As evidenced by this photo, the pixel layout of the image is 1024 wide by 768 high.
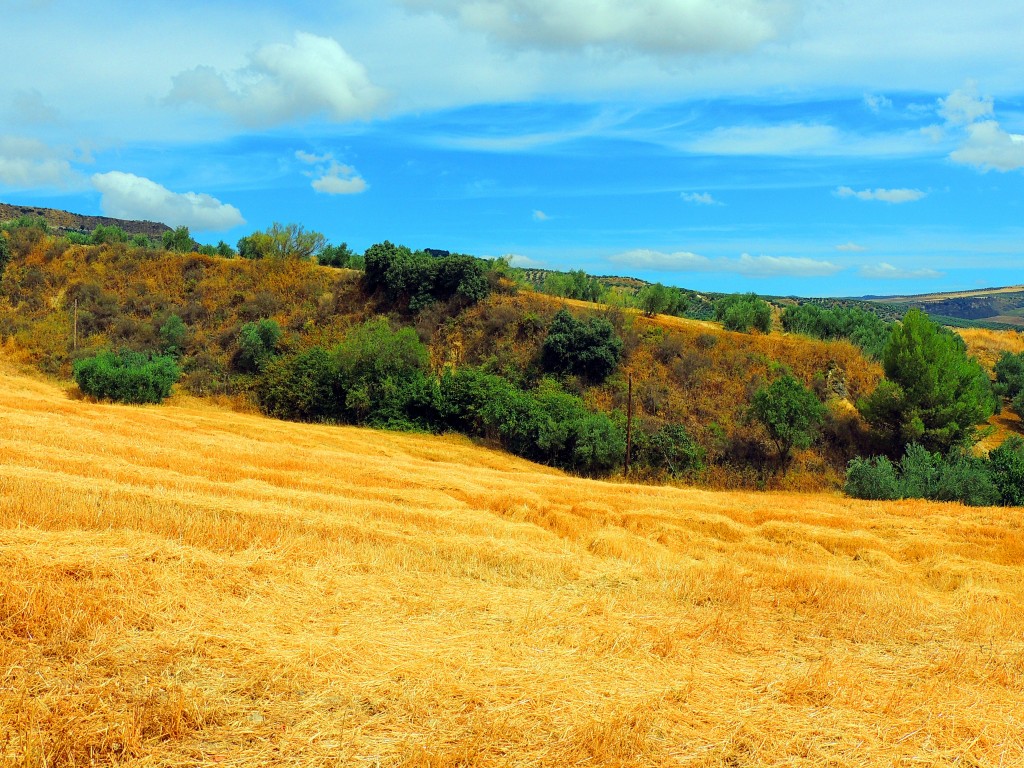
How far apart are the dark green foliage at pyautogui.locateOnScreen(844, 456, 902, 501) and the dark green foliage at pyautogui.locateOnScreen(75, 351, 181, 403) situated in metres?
34.5

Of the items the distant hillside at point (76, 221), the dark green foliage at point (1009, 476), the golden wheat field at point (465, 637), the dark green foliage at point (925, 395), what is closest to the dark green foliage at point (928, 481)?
the dark green foliage at point (1009, 476)

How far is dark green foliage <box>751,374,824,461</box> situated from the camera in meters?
35.0

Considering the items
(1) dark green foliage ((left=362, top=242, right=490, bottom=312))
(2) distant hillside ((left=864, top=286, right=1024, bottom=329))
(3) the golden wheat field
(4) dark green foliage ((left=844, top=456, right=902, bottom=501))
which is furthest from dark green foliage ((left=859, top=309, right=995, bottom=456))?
(2) distant hillside ((left=864, top=286, right=1024, bottom=329))

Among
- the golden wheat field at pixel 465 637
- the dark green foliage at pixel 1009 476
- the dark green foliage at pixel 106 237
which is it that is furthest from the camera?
the dark green foliage at pixel 106 237

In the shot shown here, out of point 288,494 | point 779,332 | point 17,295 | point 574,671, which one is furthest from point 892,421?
point 17,295

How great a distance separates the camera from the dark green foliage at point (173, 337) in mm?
48594

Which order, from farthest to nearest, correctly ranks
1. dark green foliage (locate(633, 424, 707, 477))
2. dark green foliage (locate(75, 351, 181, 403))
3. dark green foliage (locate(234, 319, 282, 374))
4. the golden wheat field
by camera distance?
dark green foliage (locate(234, 319, 282, 374)), dark green foliage (locate(75, 351, 181, 403)), dark green foliage (locate(633, 424, 707, 477)), the golden wheat field

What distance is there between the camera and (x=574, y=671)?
633 centimetres

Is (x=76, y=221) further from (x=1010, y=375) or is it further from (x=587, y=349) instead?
(x=1010, y=375)

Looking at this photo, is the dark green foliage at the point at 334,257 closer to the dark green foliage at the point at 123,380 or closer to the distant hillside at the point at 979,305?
the dark green foliage at the point at 123,380

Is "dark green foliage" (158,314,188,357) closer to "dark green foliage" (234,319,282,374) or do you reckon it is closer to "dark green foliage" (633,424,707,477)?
"dark green foliage" (234,319,282,374)

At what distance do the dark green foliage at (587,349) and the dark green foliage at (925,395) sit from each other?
13857 mm

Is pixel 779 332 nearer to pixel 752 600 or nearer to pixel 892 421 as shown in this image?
pixel 892 421

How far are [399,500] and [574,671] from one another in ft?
30.4
